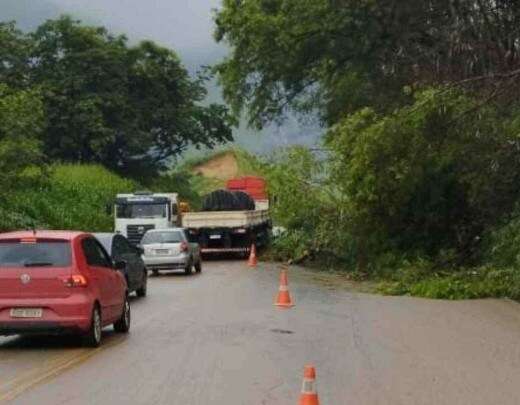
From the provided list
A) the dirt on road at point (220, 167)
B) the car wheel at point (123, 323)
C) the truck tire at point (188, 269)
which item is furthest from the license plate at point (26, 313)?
the dirt on road at point (220, 167)

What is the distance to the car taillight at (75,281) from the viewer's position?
13.8m

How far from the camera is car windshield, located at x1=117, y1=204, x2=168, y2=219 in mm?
40844

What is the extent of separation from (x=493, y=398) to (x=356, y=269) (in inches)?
870

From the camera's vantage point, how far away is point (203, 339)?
15.1 m

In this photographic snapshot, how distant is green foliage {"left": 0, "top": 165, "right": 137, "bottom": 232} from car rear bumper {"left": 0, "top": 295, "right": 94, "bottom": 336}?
2332cm

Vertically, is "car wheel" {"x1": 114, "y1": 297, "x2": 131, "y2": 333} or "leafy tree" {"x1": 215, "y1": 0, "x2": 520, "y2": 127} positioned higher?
"leafy tree" {"x1": 215, "y1": 0, "x2": 520, "y2": 127}

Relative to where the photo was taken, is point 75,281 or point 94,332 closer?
point 75,281

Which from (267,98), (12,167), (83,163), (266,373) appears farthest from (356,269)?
(83,163)

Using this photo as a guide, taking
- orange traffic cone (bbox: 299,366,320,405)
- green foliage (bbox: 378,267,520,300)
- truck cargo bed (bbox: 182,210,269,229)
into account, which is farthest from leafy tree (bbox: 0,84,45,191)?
orange traffic cone (bbox: 299,366,320,405)

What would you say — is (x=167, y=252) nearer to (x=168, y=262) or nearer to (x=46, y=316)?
(x=168, y=262)

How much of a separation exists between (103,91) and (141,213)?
24.5 metres

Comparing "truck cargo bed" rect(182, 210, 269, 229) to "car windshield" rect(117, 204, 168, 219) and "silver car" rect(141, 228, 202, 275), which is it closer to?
"car windshield" rect(117, 204, 168, 219)

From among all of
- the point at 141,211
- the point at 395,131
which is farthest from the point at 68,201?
the point at 395,131

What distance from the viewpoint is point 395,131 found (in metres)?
27.3
